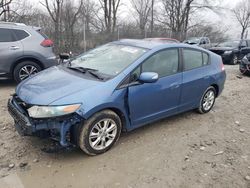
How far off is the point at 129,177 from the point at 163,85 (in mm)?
1653

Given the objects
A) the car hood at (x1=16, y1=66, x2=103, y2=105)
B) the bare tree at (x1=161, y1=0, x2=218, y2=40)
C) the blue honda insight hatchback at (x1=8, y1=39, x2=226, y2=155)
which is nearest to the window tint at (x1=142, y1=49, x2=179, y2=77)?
the blue honda insight hatchback at (x1=8, y1=39, x2=226, y2=155)

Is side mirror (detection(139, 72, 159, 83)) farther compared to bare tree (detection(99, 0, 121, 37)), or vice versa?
bare tree (detection(99, 0, 121, 37))

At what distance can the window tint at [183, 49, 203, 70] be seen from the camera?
494 cm

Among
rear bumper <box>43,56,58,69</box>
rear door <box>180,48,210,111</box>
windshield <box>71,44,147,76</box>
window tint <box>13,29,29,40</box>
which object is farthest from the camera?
rear bumper <box>43,56,58,69</box>

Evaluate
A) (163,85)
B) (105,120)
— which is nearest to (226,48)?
(163,85)

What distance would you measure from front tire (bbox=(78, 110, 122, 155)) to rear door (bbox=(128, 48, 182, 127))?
335mm

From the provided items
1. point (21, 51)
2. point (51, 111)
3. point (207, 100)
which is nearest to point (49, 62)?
point (21, 51)

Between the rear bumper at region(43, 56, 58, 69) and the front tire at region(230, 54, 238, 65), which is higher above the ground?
the rear bumper at region(43, 56, 58, 69)

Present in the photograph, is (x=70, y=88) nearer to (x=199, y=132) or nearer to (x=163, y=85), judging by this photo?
(x=163, y=85)

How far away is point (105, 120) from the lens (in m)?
3.75

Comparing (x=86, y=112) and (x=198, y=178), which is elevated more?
(x=86, y=112)

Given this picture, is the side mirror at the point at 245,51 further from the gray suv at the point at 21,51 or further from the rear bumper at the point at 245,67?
the gray suv at the point at 21,51

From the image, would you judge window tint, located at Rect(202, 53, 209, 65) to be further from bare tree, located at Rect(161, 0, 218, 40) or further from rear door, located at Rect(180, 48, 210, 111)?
bare tree, located at Rect(161, 0, 218, 40)

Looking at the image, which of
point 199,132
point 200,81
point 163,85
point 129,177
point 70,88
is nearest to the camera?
point 129,177
